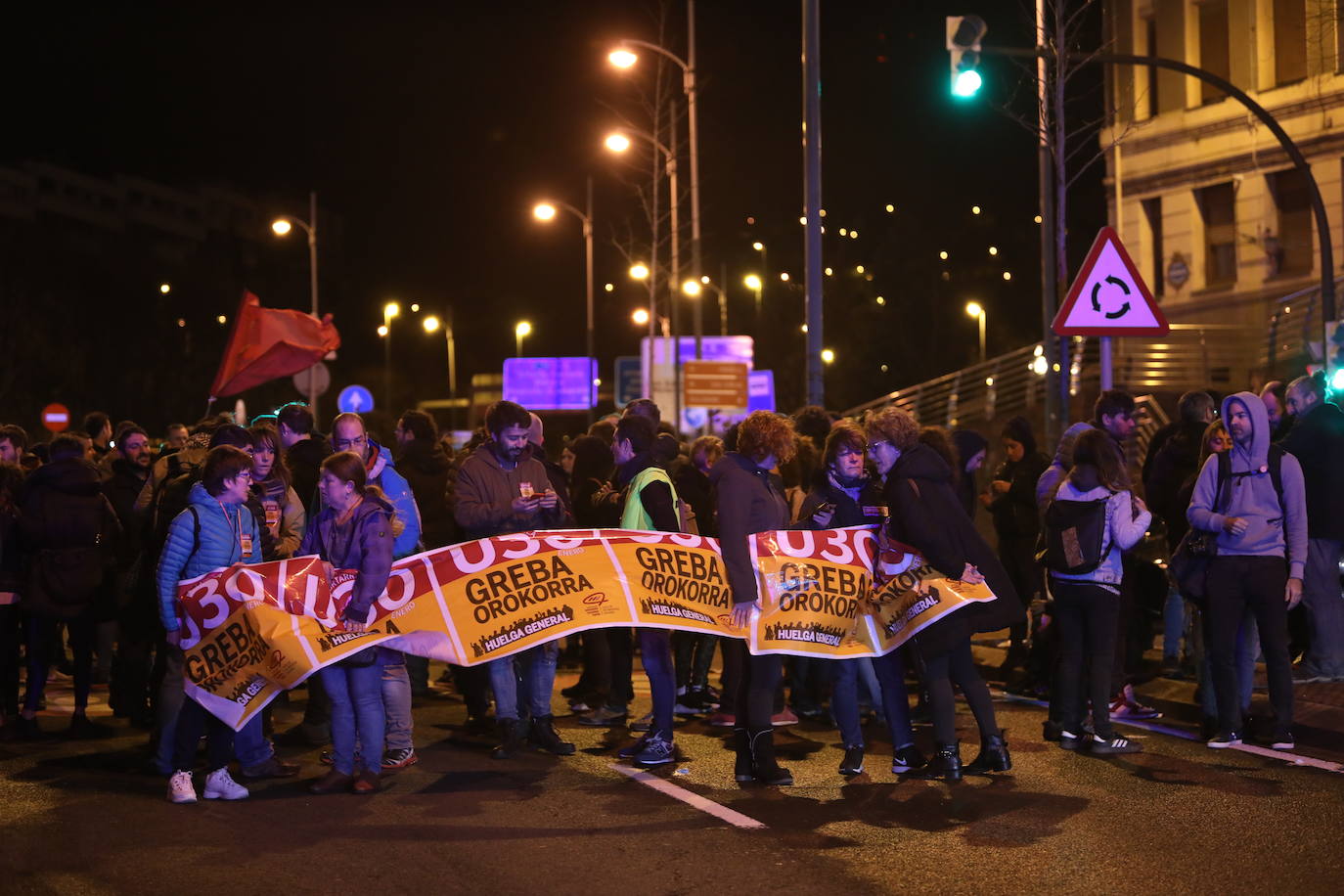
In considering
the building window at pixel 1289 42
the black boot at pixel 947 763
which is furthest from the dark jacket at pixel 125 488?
the building window at pixel 1289 42

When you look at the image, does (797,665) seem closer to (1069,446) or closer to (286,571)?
(1069,446)

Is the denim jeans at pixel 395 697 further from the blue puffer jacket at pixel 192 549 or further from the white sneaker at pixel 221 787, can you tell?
the blue puffer jacket at pixel 192 549

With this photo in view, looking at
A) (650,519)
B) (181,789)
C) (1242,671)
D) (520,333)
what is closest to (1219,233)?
(1242,671)

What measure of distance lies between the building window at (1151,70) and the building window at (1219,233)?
226cm

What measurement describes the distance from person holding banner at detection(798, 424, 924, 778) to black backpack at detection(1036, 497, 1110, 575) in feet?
3.27

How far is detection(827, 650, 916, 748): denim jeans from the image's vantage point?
8.76 meters

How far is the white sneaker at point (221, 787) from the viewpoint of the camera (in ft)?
27.1

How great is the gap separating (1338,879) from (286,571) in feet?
17.3

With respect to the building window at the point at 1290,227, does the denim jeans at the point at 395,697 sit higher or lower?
lower

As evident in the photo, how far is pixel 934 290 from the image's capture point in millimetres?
62250

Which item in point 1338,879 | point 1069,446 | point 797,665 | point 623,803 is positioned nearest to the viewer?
point 1338,879

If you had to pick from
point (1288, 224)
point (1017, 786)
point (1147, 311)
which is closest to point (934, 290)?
point (1288, 224)

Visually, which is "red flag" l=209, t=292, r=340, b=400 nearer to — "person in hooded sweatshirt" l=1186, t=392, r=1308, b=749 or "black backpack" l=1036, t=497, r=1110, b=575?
"black backpack" l=1036, t=497, r=1110, b=575

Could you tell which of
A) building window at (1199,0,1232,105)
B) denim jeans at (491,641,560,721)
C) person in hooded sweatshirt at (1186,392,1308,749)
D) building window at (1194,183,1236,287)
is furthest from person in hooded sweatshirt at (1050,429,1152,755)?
building window at (1199,0,1232,105)
